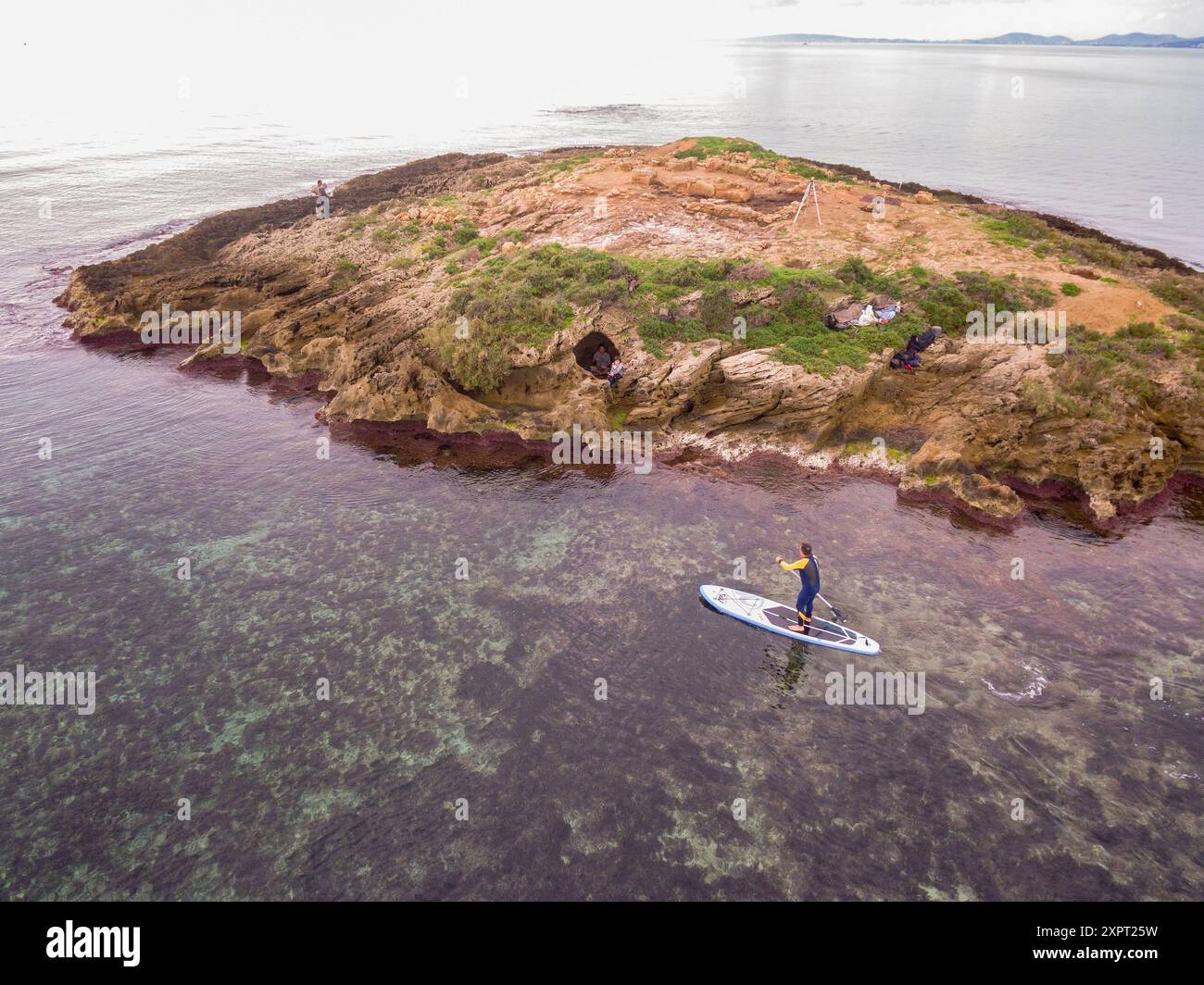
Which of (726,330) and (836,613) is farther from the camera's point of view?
(726,330)

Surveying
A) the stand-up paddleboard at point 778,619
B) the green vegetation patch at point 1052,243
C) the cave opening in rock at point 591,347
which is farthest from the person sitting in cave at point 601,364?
the green vegetation patch at point 1052,243

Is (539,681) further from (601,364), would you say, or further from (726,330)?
(726,330)

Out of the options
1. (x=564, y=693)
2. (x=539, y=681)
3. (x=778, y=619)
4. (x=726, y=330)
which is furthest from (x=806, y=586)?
(x=726, y=330)

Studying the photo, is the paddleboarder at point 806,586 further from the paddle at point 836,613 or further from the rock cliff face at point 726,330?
the rock cliff face at point 726,330

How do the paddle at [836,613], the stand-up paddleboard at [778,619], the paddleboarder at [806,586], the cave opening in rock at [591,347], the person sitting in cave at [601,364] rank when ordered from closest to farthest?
1. the paddleboarder at [806,586]
2. the stand-up paddleboard at [778,619]
3. the paddle at [836,613]
4. the person sitting in cave at [601,364]
5. the cave opening in rock at [591,347]

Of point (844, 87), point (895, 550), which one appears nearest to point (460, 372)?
point (895, 550)
